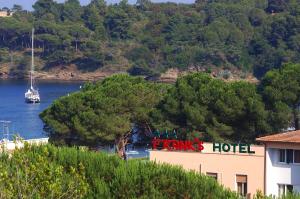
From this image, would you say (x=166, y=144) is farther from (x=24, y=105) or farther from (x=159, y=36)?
(x=159, y=36)

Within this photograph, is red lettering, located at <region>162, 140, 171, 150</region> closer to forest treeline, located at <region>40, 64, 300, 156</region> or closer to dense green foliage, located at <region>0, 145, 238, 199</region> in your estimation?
forest treeline, located at <region>40, 64, 300, 156</region>

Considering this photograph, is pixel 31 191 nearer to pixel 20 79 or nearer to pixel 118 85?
pixel 118 85

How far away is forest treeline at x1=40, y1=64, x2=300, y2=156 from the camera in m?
31.7

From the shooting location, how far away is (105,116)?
3400 centimetres

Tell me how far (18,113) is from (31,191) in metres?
70.0

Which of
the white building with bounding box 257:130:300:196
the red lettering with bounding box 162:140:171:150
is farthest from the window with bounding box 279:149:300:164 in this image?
the red lettering with bounding box 162:140:171:150

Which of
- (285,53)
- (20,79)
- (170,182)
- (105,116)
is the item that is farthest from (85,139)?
(20,79)

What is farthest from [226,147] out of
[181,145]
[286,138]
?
[286,138]

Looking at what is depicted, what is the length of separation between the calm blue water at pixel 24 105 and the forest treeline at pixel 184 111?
11271 millimetres

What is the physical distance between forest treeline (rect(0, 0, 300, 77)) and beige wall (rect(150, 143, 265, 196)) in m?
88.9

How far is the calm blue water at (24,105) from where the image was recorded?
209ft

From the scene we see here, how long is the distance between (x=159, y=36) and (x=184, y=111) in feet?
334

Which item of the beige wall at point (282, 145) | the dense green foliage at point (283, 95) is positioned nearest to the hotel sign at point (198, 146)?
the beige wall at point (282, 145)

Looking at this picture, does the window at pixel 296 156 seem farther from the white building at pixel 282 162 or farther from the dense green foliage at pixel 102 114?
the dense green foliage at pixel 102 114
